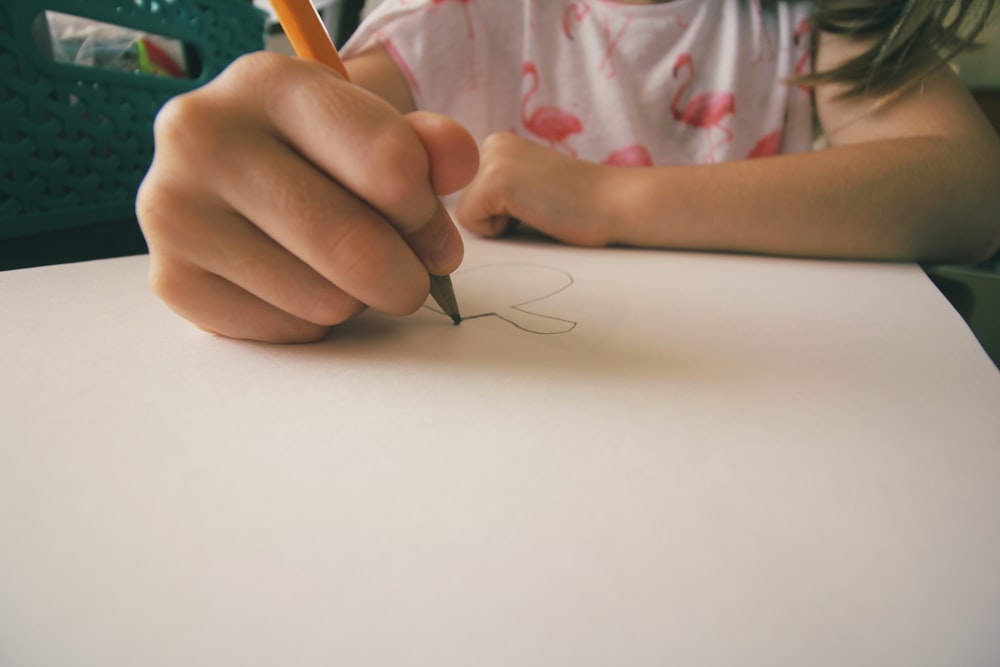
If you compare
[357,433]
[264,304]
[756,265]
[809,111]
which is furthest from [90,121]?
[809,111]

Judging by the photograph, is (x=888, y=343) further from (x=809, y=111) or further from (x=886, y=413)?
(x=809, y=111)

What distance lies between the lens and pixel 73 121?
0.42 m

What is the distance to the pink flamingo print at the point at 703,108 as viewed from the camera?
0.59 meters

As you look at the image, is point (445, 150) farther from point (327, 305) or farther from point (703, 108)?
point (703, 108)

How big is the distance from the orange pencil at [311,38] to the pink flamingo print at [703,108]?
0.47 meters

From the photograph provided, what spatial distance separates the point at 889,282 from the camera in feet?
1.11

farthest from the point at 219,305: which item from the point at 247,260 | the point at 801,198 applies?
the point at 801,198

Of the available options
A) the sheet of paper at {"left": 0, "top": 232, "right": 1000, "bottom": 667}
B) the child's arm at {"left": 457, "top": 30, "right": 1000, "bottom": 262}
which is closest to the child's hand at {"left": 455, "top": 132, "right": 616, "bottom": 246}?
the child's arm at {"left": 457, "top": 30, "right": 1000, "bottom": 262}

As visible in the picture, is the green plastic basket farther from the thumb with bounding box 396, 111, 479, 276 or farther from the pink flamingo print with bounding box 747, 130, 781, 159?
the pink flamingo print with bounding box 747, 130, 781, 159

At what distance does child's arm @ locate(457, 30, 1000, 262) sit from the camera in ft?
1.26

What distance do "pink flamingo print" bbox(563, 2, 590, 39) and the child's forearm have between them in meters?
0.33

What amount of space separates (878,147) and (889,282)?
5.3 inches

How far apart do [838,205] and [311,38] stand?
38cm

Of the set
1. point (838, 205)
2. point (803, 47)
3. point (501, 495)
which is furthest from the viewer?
point (803, 47)
